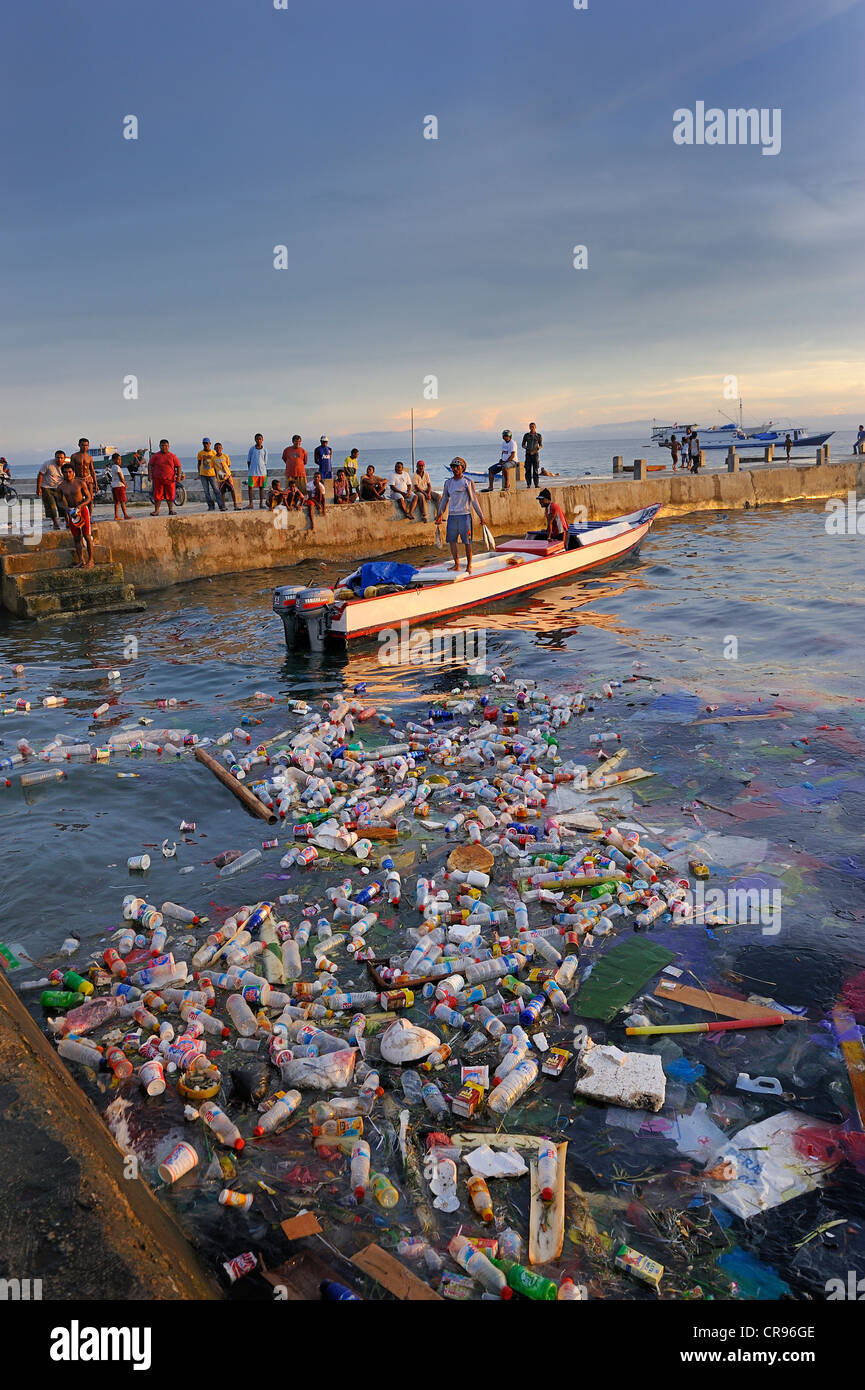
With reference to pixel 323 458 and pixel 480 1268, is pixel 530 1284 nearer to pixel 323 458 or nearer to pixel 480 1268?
pixel 480 1268

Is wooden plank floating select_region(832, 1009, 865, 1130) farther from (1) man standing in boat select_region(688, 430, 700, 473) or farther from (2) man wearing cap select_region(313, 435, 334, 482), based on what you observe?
(1) man standing in boat select_region(688, 430, 700, 473)

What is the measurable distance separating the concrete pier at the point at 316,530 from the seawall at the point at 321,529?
0.02 meters

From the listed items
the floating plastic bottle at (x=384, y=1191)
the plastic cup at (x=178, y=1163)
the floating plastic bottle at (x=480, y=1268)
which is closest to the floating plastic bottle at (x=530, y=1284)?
the floating plastic bottle at (x=480, y=1268)

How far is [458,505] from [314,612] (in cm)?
342

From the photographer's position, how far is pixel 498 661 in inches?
→ 539

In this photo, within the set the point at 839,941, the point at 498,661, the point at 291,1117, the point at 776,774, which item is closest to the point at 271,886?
the point at 291,1117

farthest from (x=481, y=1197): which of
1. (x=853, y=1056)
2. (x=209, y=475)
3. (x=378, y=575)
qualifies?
(x=209, y=475)

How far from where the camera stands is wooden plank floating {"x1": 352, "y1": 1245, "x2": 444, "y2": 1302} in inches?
126

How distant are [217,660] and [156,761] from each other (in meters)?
5.03

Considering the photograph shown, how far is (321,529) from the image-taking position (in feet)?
77.2

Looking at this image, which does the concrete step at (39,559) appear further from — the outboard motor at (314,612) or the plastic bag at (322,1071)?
the plastic bag at (322,1071)

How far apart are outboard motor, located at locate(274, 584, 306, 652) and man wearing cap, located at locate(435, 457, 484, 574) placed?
3.03 m

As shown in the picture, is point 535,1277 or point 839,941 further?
point 839,941

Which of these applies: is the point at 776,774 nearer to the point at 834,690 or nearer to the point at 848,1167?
the point at 834,690
